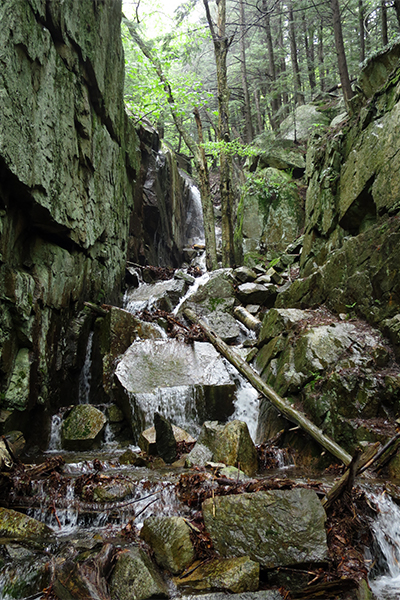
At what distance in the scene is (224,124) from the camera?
48.8 ft

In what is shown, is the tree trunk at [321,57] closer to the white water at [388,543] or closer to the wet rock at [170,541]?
the white water at [388,543]

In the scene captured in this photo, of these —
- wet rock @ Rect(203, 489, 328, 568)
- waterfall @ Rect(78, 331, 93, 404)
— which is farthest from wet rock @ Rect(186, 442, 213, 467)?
waterfall @ Rect(78, 331, 93, 404)

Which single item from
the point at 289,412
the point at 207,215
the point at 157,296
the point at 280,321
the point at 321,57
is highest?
the point at 321,57

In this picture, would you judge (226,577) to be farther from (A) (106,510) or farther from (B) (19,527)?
(B) (19,527)

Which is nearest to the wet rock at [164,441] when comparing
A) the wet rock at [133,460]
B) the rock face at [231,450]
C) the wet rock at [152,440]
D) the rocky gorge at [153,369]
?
the rocky gorge at [153,369]

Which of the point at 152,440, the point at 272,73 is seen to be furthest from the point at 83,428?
the point at 272,73

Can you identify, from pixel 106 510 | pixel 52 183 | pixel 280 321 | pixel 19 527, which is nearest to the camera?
pixel 19 527

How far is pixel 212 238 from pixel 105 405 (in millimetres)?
9158

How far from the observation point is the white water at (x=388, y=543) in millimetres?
2986

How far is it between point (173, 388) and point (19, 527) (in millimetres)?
4157

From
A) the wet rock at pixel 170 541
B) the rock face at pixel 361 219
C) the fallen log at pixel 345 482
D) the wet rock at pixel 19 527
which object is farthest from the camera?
the rock face at pixel 361 219

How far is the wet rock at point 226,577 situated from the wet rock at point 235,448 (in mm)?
1890

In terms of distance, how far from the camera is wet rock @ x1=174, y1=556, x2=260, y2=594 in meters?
2.78

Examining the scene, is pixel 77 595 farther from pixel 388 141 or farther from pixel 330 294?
pixel 388 141
